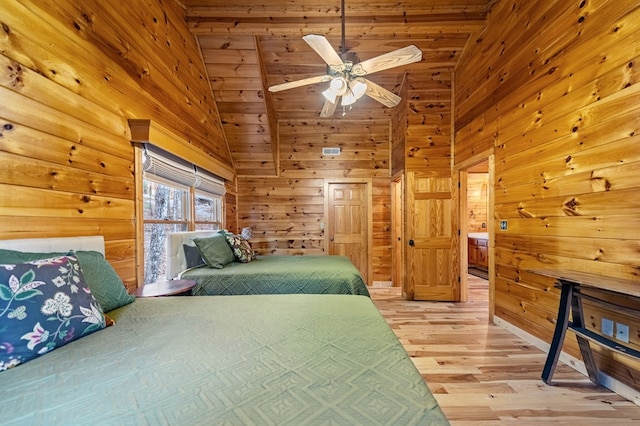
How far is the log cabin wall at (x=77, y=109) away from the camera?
1312 millimetres

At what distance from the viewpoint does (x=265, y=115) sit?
377 cm

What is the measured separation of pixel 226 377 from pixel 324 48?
204 cm

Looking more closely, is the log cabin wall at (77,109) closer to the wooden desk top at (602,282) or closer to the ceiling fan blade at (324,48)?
the ceiling fan blade at (324,48)

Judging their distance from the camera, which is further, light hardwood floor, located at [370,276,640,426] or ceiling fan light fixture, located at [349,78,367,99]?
ceiling fan light fixture, located at [349,78,367,99]

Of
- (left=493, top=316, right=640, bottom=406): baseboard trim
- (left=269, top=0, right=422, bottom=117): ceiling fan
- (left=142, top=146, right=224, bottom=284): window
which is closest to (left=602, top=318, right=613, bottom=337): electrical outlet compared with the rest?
(left=493, top=316, right=640, bottom=406): baseboard trim

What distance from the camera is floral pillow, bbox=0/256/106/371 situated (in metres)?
0.87

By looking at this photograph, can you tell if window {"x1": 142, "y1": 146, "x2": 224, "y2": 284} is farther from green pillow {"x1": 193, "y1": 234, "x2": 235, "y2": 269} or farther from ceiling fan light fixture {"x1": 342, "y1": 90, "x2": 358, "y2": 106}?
ceiling fan light fixture {"x1": 342, "y1": 90, "x2": 358, "y2": 106}

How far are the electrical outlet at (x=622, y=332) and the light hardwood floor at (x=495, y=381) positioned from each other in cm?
37

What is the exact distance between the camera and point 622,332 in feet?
5.59

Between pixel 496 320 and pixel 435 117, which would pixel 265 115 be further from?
pixel 496 320

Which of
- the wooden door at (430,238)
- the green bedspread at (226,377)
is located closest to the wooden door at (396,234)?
the wooden door at (430,238)

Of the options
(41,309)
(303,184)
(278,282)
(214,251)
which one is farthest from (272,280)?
(303,184)

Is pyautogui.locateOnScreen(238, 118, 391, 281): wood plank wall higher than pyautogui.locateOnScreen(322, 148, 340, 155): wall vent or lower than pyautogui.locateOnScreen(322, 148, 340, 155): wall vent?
lower

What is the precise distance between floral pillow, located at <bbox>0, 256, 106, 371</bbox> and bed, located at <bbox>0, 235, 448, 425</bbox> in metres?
0.05
